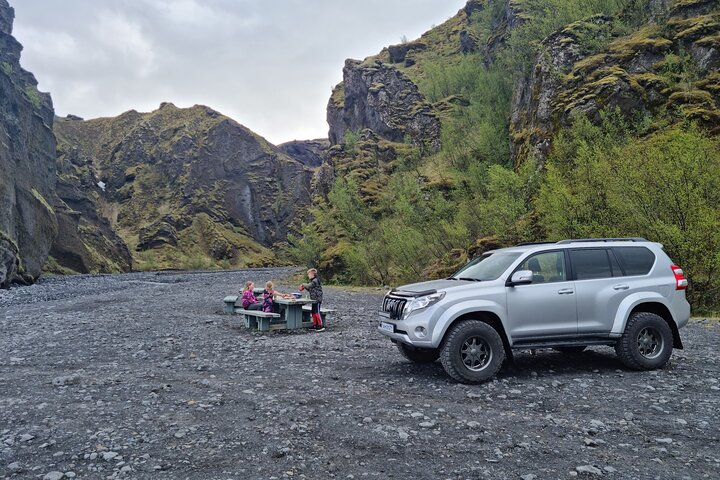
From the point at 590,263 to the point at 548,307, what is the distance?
4.91ft

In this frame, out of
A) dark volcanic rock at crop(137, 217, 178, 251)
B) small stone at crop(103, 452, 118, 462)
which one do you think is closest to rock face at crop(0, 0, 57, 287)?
small stone at crop(103, 452, 118, 462)

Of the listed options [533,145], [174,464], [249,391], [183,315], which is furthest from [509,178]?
[174,464]

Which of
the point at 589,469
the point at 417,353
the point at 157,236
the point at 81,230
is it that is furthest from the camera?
the point at 157,236

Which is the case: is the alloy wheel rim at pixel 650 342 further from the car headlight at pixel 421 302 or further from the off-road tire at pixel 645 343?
the car headlight at pixel 421 302

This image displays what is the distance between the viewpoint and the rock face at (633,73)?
1232 inches

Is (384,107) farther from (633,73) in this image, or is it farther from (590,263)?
(590,263)

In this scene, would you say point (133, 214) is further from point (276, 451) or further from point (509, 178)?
point (276, 451)

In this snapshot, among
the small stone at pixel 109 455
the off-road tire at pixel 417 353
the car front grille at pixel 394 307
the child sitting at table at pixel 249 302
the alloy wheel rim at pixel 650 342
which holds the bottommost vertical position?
the small stone at pixel 109 455

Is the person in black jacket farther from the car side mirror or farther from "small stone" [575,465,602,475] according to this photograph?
"small stone" [575,465,602,475]

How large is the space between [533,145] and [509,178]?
317 inches

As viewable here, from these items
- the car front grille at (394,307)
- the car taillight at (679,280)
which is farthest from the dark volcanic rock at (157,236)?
the car taillight at (679,280)

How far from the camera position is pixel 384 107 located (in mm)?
99250

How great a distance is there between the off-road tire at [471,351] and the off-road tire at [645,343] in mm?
2779

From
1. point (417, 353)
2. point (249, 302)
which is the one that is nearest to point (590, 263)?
point (417, 353)
